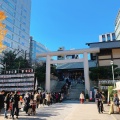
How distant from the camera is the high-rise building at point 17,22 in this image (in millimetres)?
54875

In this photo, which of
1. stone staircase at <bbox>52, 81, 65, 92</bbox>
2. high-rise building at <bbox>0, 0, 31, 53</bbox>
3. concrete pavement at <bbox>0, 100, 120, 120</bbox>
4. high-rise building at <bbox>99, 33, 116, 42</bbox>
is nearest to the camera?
concrete pavement at <bbox>0, 100, 120, 120</bbox>

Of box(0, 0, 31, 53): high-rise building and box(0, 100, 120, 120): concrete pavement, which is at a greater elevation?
box(0, 0, 31, 53): high-rise building

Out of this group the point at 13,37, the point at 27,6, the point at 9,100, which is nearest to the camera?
the point at 9,100

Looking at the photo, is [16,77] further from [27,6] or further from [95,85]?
[27,6]

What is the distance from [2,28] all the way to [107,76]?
55.1ft

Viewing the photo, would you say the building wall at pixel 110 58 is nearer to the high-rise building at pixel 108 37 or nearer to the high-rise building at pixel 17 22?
the high-rise building at pixel 17 22

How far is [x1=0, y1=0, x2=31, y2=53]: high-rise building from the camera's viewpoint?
54.9 metres

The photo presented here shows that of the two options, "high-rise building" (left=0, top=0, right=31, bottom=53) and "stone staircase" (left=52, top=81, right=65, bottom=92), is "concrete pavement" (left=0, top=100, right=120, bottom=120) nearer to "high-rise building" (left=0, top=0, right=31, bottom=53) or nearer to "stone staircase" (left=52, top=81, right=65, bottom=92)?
"stone staircase" (left=52, top=81, right=65, bottom=92)

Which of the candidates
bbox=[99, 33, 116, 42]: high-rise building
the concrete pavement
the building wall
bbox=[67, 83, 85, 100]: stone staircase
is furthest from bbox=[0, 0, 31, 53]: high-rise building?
bbox=[99, 33, 116, 42]: high-rise building

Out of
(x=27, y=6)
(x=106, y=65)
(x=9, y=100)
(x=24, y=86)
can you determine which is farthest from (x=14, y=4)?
(x=9, y=100)

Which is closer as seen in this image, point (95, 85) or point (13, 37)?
point (95, 85)

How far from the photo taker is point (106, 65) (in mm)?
30328

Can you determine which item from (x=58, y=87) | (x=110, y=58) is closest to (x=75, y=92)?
(x=58, y=87)

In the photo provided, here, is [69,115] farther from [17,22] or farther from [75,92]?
[17,22]
